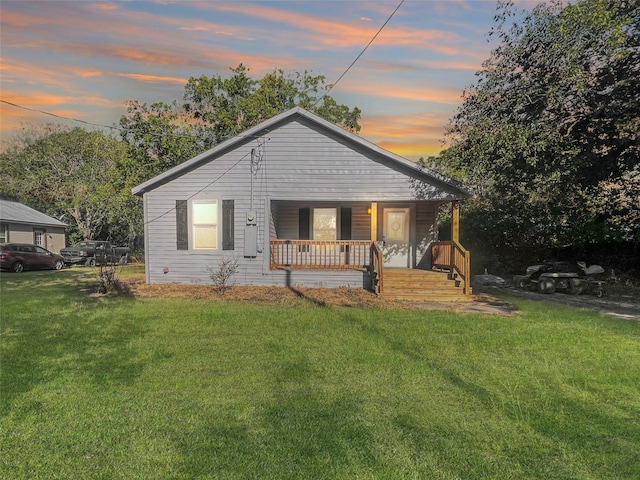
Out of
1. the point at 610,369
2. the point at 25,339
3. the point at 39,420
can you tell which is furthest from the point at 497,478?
the point at 25,339

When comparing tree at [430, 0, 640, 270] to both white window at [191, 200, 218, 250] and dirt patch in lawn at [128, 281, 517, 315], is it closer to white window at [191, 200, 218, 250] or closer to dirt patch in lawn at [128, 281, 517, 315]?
dirt patch in lawn at [128, 281, 517, 315]

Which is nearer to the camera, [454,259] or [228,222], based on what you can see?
[454,259]

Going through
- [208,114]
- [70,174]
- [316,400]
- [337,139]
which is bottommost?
[316,400]

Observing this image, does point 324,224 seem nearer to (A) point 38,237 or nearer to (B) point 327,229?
(B) point 327,229

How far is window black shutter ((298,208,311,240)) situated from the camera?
1470cm

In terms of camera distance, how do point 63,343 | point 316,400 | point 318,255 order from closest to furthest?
point 316,400 → point 63,343 → point 318,255

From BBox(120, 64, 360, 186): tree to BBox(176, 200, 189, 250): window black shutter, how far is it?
8687 millimetres

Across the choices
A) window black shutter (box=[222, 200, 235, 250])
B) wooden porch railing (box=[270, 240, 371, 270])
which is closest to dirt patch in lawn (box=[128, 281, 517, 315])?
wooden porch railing (box=[270, 240, 371, 270])

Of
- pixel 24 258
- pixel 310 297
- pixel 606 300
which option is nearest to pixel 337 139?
pixel 310 297

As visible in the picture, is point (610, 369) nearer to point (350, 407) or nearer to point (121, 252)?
point (350, 407)

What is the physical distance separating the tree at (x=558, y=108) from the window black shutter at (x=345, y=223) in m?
3.55

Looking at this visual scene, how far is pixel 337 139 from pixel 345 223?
9.94 feet

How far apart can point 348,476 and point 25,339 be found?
6.07 meters

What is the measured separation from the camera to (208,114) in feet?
77.7
